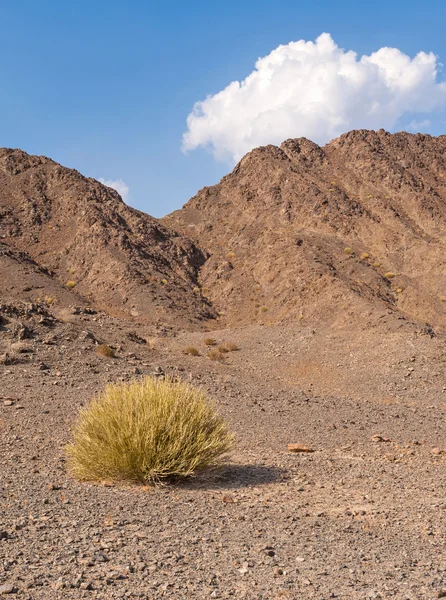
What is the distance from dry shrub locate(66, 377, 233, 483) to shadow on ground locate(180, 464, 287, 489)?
0.15 metres

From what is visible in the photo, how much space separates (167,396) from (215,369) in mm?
10228

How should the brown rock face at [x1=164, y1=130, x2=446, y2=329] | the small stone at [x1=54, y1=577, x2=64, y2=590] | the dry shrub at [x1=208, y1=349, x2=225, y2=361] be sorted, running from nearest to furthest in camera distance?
the small stone at [x1=54, y1=577, x2=64, y2=590]
the dry shrub at [x1=208, y1=349, x2=225, y2=361]
the brown rock face at [x1=164, y1=130, x2=446, y2=329]

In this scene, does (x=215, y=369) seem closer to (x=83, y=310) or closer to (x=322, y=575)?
(x=83, y=310)

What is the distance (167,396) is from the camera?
7.23 metres

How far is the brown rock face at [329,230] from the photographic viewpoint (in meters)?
30.1

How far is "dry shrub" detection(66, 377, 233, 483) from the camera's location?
6.77 m

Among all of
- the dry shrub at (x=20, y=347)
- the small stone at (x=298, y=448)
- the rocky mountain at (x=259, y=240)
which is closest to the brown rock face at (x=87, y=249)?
the rocky mountain at (x=259, y=240)

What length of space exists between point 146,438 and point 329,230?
32.9 m

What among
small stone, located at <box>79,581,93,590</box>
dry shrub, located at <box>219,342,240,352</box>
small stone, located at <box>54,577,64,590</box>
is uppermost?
dry shrub, located at <box>219,342,240,352</box>

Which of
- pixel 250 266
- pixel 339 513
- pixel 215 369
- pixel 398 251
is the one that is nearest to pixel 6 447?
pixel 339 513

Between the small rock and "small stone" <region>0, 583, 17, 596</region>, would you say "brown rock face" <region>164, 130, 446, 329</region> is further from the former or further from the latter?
"small stone" <region>0, 583, 17, 596</region>

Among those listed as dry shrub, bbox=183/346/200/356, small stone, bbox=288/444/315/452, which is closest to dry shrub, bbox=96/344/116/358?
dry shrub, bbox=183/346/200/356

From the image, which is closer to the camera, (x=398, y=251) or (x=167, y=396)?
(x=167, y=396)

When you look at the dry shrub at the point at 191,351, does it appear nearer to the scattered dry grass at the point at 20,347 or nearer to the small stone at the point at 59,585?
the scattered dry grass at the point at 20,347
